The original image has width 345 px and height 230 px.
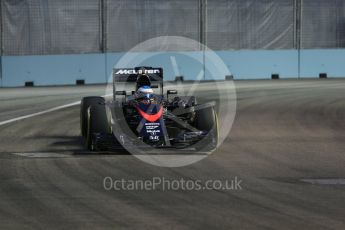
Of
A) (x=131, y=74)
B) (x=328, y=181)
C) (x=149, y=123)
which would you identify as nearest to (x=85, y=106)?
(x=131, y=74)

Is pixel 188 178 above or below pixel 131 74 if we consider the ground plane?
below

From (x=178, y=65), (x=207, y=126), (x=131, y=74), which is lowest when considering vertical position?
(x=207, y=126)

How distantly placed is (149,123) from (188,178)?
273cm

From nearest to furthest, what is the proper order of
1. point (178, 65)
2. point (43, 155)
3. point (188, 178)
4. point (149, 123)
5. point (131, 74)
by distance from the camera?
1. point (188, 178)
2. point (43, 155)
3. point (149, 123)
4. point (131, 74)
5. point (178, 65)

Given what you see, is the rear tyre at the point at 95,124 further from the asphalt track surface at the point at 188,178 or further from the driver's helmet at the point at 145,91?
the driver's helmet at the point at 145,91

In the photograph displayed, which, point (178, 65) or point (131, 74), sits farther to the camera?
point (178, 65)

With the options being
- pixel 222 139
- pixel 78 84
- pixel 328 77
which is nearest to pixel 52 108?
pixel 222 139

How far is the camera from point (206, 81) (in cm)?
3344

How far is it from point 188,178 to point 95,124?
3355 millimetres

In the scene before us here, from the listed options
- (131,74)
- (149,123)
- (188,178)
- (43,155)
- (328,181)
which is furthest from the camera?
(131,74)

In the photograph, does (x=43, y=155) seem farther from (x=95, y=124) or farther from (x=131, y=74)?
(x=131, y=74)

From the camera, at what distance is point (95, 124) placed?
12.9m

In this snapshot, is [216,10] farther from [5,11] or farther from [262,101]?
[262,101]

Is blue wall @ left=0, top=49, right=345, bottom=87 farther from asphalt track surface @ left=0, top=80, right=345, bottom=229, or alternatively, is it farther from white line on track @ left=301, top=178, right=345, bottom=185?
white line on track @ left=301, top=178, right=345, bottom=185
